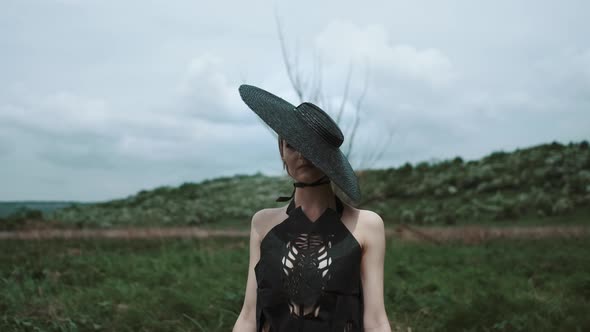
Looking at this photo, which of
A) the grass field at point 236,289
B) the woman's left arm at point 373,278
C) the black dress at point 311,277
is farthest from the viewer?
the grass field at point 236,289

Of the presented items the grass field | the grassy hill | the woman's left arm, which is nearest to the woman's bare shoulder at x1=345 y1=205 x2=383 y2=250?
the woman's left arm

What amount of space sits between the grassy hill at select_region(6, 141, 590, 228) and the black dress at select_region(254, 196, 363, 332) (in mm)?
9508

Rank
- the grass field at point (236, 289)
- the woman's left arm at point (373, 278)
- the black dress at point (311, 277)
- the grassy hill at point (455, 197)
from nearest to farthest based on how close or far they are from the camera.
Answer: the black dress at point (311, 277)
the woman's left arm at point (373, 278)
the grass field at point (236, 289)
the grassy hill at point (455, 197)

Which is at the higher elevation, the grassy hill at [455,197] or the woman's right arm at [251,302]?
the grassy hill at [455,197]

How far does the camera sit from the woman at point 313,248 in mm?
2697

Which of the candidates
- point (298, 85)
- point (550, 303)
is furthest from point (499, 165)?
point (550, 303)

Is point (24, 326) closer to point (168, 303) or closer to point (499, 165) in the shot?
point (168, 303)

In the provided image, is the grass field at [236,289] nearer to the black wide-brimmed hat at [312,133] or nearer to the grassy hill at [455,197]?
the black wide-brimmed hat at [312,133]

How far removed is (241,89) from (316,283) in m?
1.08

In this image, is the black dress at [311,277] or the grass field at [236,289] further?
the grass field at [236,289]

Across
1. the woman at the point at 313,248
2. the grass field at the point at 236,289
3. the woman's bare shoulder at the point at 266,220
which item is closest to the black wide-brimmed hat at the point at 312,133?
the woman at the point at 313,248

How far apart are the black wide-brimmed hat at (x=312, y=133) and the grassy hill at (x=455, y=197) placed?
9463 mm

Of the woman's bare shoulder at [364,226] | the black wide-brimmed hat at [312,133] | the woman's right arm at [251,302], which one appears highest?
the black wide-brimmed hat at [312,133]

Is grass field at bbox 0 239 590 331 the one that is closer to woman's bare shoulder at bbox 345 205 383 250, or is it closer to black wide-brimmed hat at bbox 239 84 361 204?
woman's bare shoulder at bbox 345 205 383 250
